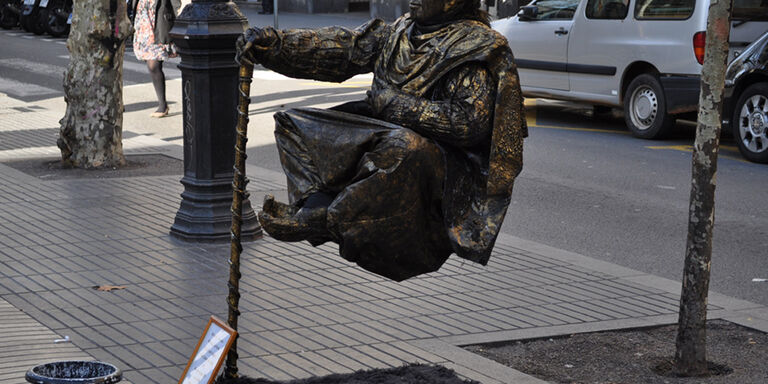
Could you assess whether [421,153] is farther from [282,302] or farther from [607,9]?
[607,9]

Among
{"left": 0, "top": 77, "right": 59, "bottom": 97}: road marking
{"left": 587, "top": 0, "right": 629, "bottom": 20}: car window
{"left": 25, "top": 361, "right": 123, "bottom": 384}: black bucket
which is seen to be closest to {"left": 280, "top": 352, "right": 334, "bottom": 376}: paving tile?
{"left": 25, "top": 361, "right": 123, "bottom": 384}: black bucket

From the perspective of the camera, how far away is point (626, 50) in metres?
13.4

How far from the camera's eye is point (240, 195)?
13.2ft

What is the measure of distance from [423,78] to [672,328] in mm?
3081

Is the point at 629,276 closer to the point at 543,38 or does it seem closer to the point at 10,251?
the point at 10,251

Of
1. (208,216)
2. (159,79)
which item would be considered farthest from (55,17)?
(208,216)

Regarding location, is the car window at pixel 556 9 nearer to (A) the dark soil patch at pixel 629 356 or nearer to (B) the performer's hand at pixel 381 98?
(A) the dark soil patch at pixel 629 356

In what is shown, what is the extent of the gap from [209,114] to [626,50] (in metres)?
6.71

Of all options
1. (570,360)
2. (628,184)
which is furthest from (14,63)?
(570,360)

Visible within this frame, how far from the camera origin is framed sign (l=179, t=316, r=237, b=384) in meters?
3.84

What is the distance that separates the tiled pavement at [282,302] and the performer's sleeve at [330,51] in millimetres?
1756

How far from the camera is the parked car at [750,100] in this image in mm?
11797

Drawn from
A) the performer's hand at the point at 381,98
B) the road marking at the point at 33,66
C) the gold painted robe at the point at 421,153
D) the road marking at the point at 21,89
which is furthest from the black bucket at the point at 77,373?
the road marking at the point at 33,66

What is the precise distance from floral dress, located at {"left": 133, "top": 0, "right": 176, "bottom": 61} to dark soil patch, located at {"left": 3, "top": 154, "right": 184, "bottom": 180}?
2.88 metres
